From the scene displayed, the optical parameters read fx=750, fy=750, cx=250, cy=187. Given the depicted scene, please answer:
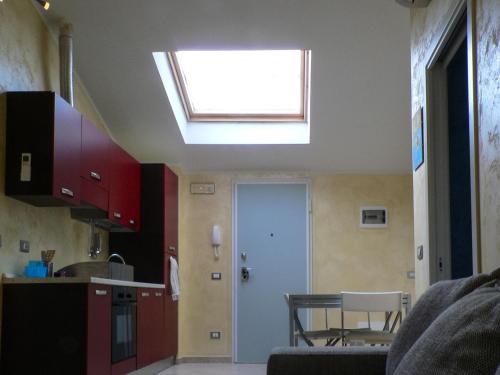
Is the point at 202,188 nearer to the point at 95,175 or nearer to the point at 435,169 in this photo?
the point at 95,175

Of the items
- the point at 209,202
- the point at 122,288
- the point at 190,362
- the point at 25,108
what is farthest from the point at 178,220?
the point at 25,108

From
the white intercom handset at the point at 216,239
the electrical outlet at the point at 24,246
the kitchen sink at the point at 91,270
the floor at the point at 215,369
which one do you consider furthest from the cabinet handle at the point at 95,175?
the white intercom handset at the point at 216,239

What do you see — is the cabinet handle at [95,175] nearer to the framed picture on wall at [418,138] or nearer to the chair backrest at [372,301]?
the chair backrest at [372,301]

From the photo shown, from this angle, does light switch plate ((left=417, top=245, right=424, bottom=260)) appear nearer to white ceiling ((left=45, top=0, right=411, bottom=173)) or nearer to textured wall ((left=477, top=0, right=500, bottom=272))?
textured wall ((left=477, top=0, right=500, bottom=272))

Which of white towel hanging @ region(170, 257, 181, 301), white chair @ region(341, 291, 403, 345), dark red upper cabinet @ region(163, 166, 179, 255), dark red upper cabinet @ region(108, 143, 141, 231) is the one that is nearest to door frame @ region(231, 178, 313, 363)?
dark red upper cabinet @ region(163, 166, 179, 255)

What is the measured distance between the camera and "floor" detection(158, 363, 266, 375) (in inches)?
280

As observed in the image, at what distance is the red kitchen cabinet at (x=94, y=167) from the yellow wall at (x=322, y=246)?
102 inches

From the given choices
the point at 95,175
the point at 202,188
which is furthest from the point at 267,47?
the point at 202,188

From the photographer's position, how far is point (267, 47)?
5.96m

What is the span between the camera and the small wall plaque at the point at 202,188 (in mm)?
8609

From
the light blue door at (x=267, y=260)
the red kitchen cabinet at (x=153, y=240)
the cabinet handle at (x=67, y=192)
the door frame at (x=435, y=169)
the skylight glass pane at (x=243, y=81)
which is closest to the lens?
the door frame at (x=435, y=169)

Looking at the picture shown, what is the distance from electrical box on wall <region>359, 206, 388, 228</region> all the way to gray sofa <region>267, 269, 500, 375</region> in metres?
6.13

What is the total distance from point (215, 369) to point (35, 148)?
362cm

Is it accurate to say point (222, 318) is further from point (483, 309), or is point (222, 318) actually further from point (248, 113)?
point (483, 309)
